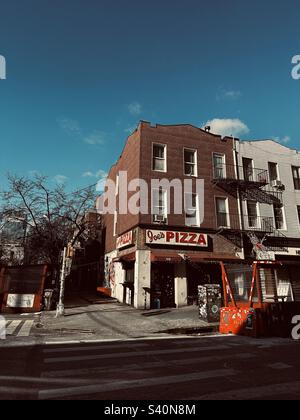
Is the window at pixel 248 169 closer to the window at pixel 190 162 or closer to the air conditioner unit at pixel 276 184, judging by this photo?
the air conditioner unit at pixel 276 184

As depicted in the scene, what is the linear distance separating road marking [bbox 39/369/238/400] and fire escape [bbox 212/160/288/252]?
1754 centimetres

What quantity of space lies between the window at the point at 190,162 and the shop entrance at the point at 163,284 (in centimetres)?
730

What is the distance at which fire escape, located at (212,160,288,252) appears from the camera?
23406mm

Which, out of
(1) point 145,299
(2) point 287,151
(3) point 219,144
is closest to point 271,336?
(1) point 145,299

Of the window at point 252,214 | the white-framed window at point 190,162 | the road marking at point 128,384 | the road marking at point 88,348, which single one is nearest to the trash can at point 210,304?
the road marking at point 88,348

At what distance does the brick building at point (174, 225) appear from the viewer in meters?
20.5

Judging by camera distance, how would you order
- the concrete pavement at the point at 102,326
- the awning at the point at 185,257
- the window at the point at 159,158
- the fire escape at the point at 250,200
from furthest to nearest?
the fire escape at the point at 250,200
the window at the point at 159,158
the awning at the point at 185,257
the concrete pavement at the point at 102,326

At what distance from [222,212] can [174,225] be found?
15.1 feet

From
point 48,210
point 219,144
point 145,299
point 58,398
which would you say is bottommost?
point 58,398

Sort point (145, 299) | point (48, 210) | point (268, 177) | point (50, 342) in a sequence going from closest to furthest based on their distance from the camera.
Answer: point (50, 342), point (145, 299), point (268, 177), point (48, 210)

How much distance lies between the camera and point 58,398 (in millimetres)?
4262

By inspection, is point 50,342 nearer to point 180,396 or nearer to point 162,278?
point 180,396

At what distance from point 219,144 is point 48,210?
1647 centimetres

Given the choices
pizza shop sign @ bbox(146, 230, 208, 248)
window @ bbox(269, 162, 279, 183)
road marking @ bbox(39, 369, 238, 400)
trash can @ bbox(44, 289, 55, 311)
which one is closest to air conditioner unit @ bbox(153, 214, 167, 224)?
pizza shop sign @ bbox(146, 230, 208, 248)
